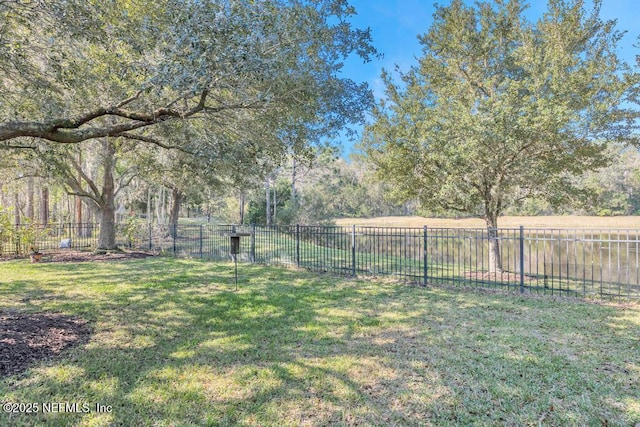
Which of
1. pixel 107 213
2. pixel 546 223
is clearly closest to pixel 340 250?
pixel 107 213

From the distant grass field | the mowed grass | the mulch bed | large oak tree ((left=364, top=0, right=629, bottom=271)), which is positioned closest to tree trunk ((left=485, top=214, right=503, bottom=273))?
large oak tree ((left=364, top=0, right=629, bottom=271))

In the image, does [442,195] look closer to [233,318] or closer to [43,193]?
[233,318]

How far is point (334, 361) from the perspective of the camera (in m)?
3.30

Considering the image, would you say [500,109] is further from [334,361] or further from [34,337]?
[34,337]

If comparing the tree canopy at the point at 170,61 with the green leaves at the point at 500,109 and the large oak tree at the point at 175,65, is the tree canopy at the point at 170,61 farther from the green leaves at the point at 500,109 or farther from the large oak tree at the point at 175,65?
the green leaves at the point at 500,109

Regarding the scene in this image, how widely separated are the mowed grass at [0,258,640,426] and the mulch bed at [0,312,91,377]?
0.54 feet

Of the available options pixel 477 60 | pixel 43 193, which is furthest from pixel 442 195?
pixel 43 193

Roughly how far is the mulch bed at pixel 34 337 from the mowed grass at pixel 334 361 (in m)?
0.16

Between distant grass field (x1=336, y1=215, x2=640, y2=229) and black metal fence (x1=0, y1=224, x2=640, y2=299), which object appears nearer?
black metal fence (x1=0, y1=224, x2=640, y2=299)

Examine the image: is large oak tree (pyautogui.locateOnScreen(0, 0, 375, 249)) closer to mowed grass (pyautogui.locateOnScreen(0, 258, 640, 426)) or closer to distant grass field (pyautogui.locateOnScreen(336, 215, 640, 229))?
mowed grass (pyautogui.locateOnScreen(0, 258, 640, 426))

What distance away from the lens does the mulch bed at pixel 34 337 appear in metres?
3.22

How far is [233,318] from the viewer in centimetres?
466

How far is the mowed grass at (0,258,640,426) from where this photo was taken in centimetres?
248

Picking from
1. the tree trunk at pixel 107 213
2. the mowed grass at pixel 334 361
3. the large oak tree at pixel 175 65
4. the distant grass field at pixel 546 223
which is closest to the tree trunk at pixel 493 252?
the mowed grass at pixel 334 361
